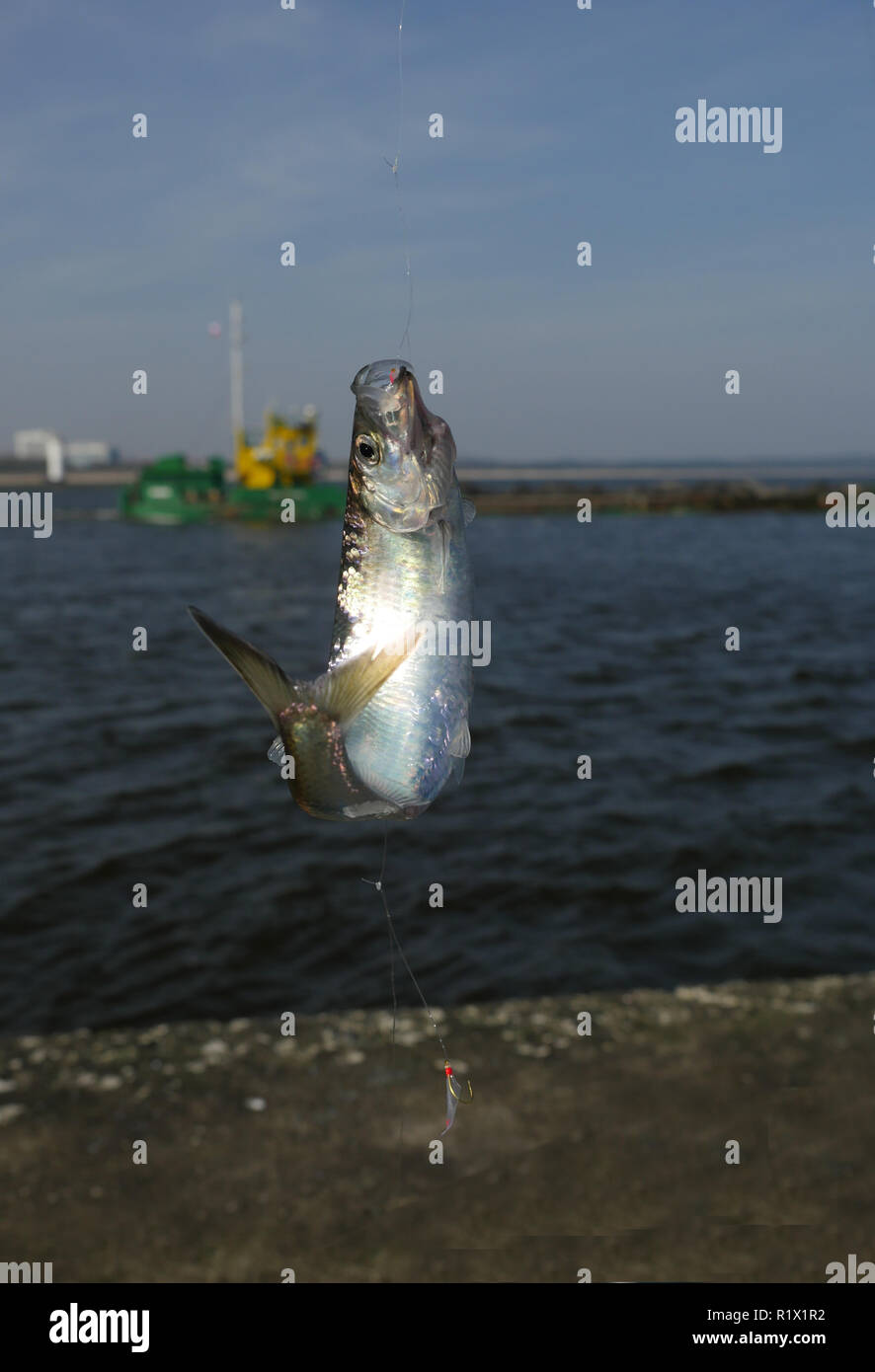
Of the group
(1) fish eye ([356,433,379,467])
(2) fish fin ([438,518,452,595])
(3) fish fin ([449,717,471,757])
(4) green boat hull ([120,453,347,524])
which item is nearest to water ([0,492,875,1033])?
(3) fish fin ([449,717,471,757])

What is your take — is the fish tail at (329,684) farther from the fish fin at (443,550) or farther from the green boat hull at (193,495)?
the green boat hull at (193,495)

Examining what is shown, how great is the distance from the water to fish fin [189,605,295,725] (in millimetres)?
11686

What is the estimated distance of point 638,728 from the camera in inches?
932

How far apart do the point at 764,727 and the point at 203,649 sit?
17312 mm

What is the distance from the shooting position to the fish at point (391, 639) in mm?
1858

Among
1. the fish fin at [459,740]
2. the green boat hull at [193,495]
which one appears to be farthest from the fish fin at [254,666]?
the green boat hull at [193,495]

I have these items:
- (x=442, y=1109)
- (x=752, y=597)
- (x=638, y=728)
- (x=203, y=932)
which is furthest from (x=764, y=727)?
(x=752, y=597)

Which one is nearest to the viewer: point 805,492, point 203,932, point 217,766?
point 203,932

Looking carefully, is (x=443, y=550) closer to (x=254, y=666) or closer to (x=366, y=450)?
(x=366, y=450)

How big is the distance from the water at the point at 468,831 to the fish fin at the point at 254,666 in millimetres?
11686

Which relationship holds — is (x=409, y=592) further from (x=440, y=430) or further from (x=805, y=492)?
(x=805, y=492)

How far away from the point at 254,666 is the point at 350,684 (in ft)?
0.66

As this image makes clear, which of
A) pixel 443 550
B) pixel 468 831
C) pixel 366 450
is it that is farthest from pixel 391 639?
pixel 468 831

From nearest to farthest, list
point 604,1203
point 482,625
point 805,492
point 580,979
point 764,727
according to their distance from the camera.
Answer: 1. point 482,625
2. point 604,1203
3. point 580,979
4. point 764,727
5. point 805,492
